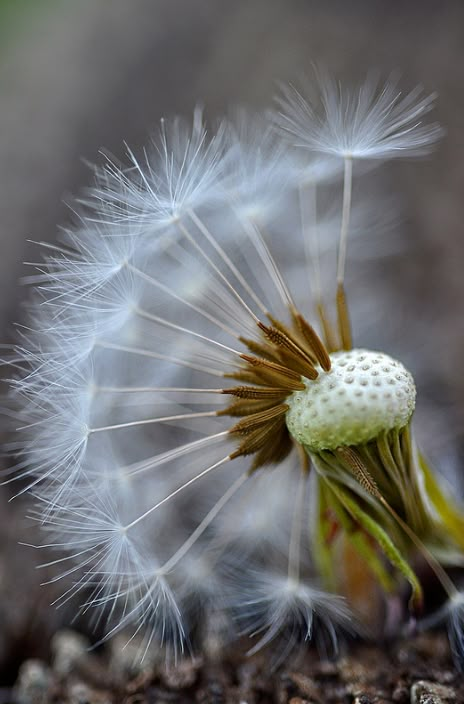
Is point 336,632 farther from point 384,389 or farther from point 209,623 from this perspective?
point 384,389

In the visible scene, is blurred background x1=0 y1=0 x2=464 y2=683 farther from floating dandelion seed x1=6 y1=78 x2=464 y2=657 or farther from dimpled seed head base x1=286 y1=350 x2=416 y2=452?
dimpled seed head base x1=286 y1=350 x2=416 y2=452

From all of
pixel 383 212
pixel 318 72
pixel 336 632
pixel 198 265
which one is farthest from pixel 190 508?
pixel 318 72

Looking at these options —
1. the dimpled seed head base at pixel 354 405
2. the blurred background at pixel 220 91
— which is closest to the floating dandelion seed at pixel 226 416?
the dimpled seed head base at pixel 354 405

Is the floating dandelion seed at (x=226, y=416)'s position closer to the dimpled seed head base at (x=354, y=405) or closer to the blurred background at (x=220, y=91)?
the dimpled seed head base at (x=354, y=405)

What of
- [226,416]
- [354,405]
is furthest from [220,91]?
[354,405]

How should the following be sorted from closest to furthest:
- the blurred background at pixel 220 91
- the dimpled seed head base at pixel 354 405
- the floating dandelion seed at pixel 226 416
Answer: the dimpled seed head base at pixel 354 405, the floating dandelion seed at pixel 226 416, the blurred background at pixel 220 91

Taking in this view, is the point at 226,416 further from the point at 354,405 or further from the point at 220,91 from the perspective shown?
the point at 220,91
